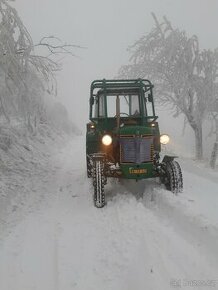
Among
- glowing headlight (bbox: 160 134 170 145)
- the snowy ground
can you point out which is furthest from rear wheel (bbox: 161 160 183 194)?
glowing headlight (bbox: 160 134 170 145)

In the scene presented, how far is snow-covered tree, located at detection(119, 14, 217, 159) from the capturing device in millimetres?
18734

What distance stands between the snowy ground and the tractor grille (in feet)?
2.30

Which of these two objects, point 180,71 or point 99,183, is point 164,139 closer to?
point 99,183

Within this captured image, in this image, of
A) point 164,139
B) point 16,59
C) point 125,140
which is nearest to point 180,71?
point 164,139

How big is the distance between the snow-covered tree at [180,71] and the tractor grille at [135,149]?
1091 centimetres

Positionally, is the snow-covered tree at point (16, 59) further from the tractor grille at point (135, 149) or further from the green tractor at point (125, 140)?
the tractor grille at point (135, 149)

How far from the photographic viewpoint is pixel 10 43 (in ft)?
25.8

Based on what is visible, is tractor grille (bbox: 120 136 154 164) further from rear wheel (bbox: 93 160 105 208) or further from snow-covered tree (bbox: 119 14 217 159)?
snow-covered tree (bbox: 119 14 217 159)

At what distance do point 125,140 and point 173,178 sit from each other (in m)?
1.26

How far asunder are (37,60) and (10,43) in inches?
42.3

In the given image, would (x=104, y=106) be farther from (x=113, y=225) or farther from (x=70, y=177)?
(x=113, y=225)

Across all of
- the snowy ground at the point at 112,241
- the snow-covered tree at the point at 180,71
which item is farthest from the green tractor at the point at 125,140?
the snow-covered tree at the point at 180,71

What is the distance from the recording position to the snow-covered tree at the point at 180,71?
18734 millimetres

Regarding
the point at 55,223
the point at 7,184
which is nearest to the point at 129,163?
the point at 55,223
